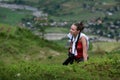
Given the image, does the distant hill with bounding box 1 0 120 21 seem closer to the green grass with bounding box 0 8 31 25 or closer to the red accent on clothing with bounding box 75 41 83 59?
the green grass with bounding box 0 8 31 25

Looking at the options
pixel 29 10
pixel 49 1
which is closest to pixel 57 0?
pixel 49 1

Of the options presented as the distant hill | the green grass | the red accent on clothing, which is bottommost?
the distant hill

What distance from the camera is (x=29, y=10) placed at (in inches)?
4532

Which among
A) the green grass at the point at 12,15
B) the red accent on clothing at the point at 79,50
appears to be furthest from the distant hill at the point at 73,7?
the red accent on clothing at the point at 79,50

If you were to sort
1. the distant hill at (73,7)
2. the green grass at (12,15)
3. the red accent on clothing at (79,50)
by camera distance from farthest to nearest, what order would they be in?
the distant hill at (73,7) → the green grass at (12,15) → the red accent on clothing at (79,50)

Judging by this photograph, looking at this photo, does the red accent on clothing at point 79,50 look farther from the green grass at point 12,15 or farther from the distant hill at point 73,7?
the distant hill at point 73,7

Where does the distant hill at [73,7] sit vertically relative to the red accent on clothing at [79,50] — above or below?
below

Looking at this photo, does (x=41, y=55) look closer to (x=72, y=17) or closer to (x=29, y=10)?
(x=72, y=17)

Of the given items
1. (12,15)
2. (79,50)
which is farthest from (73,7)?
(79,50)

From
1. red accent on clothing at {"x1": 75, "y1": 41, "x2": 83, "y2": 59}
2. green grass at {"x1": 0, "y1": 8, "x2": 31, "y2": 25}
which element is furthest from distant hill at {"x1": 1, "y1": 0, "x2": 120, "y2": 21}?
red accent on clothing at {"x1": 75, "y1": 41, "x2": 83, "y2": 59}

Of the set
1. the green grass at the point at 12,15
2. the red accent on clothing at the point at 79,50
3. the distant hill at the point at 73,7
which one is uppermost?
the red accent on clothing at the point at 79,50

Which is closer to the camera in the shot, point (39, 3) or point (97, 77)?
point (97, 77)

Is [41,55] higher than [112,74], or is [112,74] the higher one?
[112,74]

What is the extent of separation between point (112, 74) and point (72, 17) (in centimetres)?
9787
